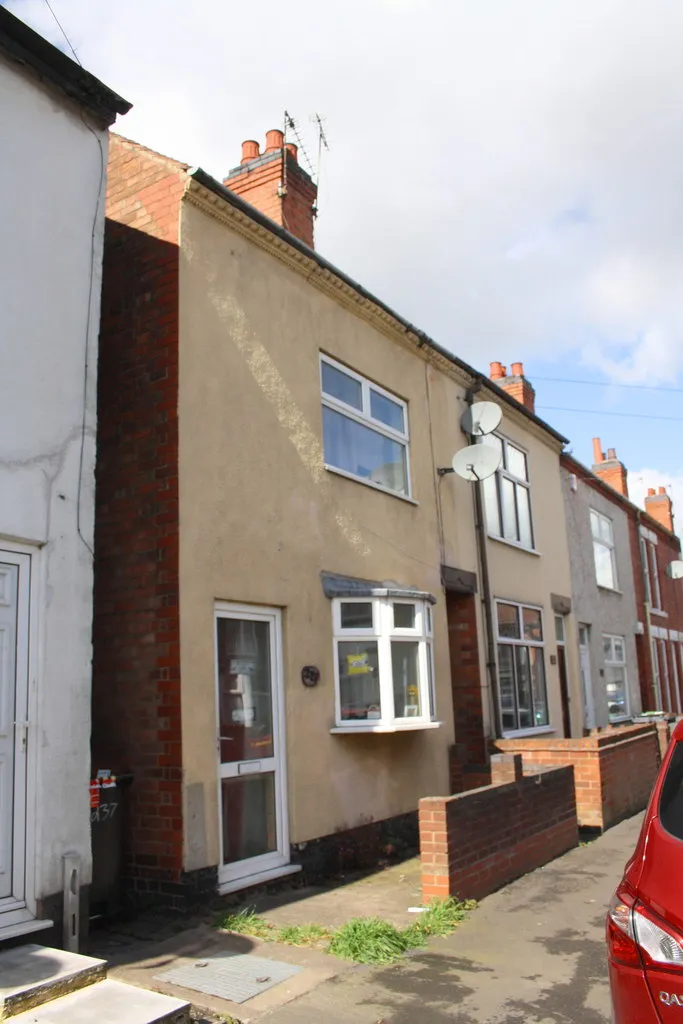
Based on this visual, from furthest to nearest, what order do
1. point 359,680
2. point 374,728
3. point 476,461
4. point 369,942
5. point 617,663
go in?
point 617,663 < point 476,461 < point 359,680 < point 374,728 < point 369,942

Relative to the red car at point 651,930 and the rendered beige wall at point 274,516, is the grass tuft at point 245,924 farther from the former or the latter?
the red car at point 651,930

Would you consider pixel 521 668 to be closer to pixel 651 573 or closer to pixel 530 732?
pixel 530 732

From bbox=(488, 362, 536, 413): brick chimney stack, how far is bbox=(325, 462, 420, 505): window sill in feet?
21.5

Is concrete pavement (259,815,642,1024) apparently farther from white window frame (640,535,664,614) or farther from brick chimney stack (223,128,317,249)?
white window frame (640,535,664,614)

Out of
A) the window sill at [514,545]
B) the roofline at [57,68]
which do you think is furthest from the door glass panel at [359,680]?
the roofline at [57,68]

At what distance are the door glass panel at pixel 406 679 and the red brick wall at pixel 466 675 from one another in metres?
1.94

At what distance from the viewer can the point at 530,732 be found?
12.4m

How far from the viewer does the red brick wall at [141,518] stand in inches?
244

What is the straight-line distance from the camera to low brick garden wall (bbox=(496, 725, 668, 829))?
9.72m

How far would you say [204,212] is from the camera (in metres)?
7.26

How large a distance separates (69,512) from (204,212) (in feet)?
10.4

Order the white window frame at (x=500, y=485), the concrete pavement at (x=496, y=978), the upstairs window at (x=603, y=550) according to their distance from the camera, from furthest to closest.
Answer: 1. the upstairs window at (x=603, y=550)
2. the white window frame at (x=500, y=485)
3. the concrete pavement at (x=496, y=978)

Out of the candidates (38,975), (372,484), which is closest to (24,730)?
(38,975)

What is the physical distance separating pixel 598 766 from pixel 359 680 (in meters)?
3.41
